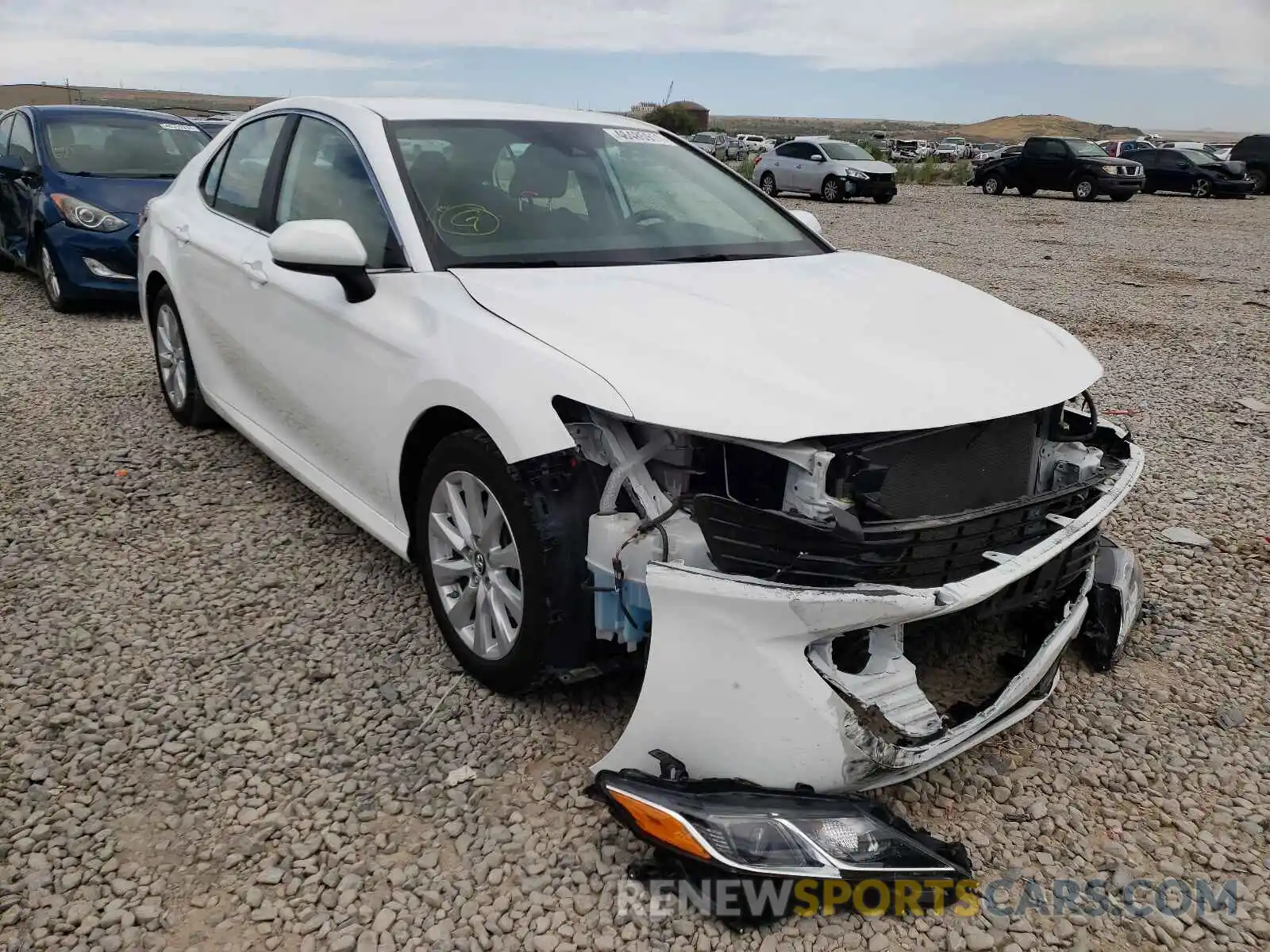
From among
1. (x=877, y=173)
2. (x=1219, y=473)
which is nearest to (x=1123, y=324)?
(x=1219, y=473)

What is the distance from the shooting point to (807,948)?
205cm

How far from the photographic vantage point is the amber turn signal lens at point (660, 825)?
2.01 metres

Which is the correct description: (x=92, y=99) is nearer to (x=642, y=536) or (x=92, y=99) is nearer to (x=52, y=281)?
(x=52, y=281)

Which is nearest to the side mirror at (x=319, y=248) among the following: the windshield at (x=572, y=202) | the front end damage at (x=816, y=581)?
the windshield at (x=572, y=202)

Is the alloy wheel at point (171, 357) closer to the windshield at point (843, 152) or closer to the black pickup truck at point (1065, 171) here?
the windshield at point (843, 152)

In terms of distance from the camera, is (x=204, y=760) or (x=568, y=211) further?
(x=568, y=211)

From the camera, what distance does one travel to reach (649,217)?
3422 millimetres

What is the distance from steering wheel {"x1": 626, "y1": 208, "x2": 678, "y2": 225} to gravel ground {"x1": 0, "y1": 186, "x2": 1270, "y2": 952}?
4.96 feet

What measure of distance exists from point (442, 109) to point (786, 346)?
71.3 inches

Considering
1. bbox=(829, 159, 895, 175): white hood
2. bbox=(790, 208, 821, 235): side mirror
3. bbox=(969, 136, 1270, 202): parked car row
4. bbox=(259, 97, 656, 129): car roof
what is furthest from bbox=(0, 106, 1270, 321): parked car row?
bbox=(969, 136, 1270, 202): parked car row

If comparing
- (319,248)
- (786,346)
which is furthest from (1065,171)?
(319,248)

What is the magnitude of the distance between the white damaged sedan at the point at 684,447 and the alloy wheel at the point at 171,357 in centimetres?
132

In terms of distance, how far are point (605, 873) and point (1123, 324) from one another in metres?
8.08

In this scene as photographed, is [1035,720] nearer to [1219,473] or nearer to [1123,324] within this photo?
[1219,473]
